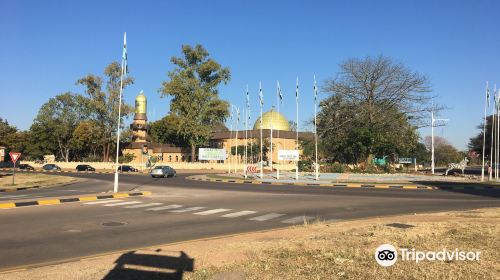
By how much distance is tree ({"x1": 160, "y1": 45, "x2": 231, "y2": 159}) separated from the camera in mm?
76438

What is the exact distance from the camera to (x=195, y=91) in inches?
2992

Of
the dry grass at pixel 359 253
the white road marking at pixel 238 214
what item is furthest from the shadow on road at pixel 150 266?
the white road marking at pixel 238 214

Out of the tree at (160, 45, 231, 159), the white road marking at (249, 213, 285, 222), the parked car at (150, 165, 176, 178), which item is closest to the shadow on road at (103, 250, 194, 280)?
the white road marking at (249, 213, 285, 222)

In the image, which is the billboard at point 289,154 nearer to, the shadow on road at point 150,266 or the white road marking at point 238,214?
the white road marking at point 238,214

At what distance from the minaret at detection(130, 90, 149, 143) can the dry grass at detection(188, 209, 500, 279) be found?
313 ft

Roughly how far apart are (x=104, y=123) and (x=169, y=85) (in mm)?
19924

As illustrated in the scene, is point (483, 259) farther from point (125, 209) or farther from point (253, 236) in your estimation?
point (125, 209)

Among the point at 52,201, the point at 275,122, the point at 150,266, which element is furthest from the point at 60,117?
the point at 150,266

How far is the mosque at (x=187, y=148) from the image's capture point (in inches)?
3654

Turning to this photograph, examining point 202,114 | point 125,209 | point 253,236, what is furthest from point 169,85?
point 253,236

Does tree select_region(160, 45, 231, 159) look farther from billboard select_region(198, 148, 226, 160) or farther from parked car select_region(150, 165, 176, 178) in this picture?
parked car select_region(150, 165, 176, 178)

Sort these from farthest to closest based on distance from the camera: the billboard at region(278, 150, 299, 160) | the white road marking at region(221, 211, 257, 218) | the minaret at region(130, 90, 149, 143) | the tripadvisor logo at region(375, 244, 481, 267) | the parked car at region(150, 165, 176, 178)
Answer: the minaret at region(130, 90, 149, 143) → the parked car at region(150, 165, 176, 178) → the billboard at region(278, 150, 299, 160) → the white road marking at region(221, 211, 257, 218) → the tripadvisor logo at region(375, 244, 481, 267)

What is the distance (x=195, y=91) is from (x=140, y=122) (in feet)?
105

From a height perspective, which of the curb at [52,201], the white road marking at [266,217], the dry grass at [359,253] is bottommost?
the curb at [52,201]
